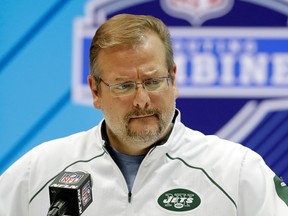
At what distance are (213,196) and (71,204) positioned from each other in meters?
0.55

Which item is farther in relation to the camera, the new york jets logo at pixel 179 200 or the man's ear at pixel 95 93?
the man's ear at pixel 95 93

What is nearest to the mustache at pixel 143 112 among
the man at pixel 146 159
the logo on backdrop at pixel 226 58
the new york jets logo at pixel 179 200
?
the man at pixel 146 159

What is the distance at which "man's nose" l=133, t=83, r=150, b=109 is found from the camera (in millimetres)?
1761

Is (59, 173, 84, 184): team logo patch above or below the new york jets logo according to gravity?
above

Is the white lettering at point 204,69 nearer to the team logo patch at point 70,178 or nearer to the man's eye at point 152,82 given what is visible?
the man's eye at point 152,82

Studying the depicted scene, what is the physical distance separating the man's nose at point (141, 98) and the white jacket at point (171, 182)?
162 millimetres

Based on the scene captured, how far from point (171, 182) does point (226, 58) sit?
4.78 feet

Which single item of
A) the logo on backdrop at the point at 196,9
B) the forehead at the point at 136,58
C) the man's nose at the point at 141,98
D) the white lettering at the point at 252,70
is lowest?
the white lettering at the point at 252,70

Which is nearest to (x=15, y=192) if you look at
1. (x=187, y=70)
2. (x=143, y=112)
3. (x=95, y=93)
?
(x=95, y=93)

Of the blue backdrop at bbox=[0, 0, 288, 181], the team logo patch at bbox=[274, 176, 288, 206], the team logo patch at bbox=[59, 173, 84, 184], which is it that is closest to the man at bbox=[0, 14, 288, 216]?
the team logo patch at bbox=[274, 176, 288, 206]

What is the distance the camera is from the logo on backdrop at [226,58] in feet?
10.5

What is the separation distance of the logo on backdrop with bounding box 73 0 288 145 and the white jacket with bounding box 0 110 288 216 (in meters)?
1.24

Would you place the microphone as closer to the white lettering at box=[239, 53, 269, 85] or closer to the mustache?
the mustache

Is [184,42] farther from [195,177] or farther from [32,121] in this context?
[195,177]
